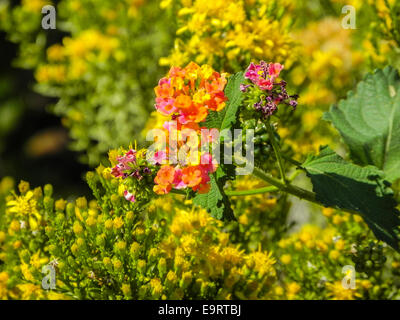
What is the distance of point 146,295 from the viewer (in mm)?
1357

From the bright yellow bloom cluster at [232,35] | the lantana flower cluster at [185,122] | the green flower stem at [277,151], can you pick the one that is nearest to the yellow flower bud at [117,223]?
the lantana flower cluster at [185,122]

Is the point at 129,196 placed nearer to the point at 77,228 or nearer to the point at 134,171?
the point at 134,171

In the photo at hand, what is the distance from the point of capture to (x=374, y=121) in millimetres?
1603

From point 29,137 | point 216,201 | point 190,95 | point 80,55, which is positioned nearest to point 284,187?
point 216,201

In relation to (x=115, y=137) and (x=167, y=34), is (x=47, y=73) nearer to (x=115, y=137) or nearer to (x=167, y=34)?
(x=115, y=137)

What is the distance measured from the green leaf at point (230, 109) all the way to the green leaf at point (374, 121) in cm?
44

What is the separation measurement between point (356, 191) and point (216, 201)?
1.24ft

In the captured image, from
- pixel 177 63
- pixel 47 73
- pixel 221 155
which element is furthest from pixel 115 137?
pixel 221 155

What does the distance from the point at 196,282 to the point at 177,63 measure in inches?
30.3

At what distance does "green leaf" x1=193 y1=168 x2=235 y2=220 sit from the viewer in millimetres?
1199

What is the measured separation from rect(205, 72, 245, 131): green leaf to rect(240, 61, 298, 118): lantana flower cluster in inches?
1.0

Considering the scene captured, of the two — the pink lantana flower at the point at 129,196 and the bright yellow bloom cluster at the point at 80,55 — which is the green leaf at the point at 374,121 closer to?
the pink lantana flower at the point at 129,196

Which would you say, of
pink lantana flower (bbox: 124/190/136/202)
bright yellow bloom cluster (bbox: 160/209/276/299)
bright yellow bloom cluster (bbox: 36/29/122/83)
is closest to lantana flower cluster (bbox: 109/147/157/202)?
pink lantana flower (bbox: 124/190/136/202)

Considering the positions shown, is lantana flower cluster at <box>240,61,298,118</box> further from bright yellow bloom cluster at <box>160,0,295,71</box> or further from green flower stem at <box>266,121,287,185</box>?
bright yellow bloom cluster at <box>160,0,295,71</box>
